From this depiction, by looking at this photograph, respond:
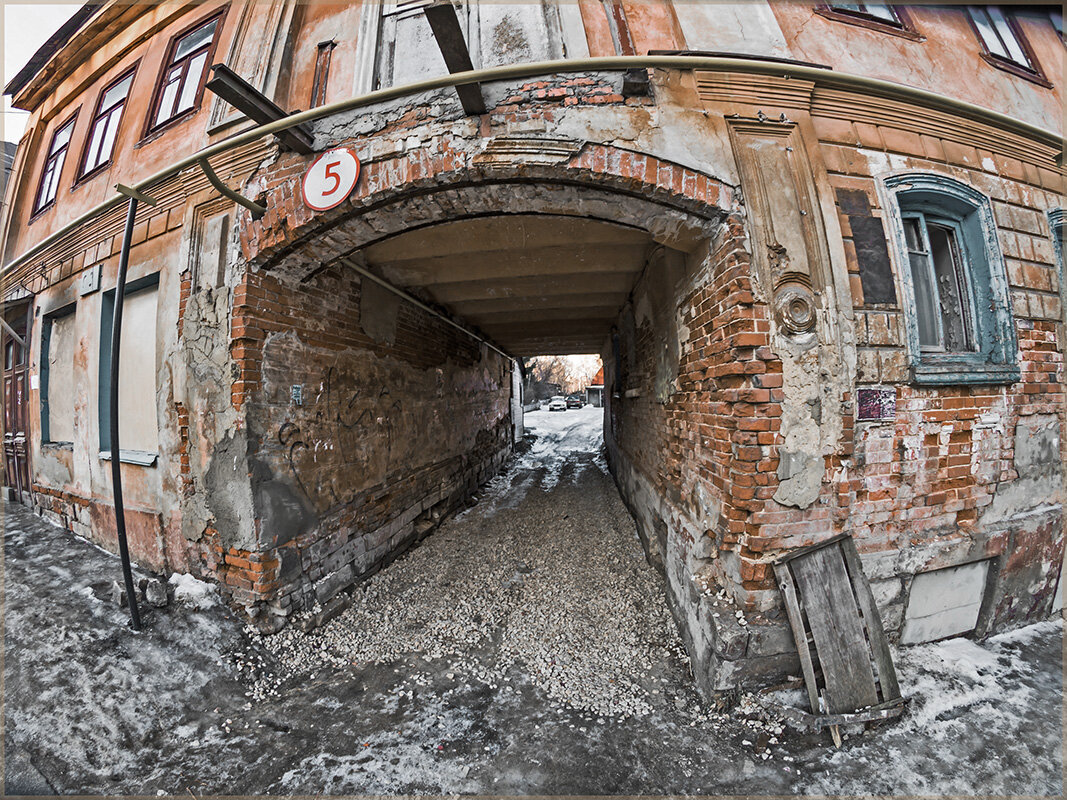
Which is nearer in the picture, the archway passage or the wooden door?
the archway passage

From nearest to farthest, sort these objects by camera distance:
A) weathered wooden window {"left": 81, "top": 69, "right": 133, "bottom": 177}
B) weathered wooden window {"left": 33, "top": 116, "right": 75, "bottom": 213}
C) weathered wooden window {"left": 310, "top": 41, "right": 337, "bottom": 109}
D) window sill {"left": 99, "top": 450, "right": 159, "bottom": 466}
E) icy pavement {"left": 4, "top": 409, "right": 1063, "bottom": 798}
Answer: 1. icy pavement {"left": 4, "top": 409, "right": 1063, "bottom": 798}
2. weathered wooden window {"left": 310, "top": 41, "right": 337, "bottom": 109}
3. window sill {"left": 99, "top": 450, "right": 159, "bottom": 466}
4. weathered wooden window {"left": 81, "top": 69, "right": 133, "bottom": 177}
5. weathered wooden window {"left": 33, "top": 116, "right": 75, "bottom": 213}

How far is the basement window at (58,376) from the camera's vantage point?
4.68 meters

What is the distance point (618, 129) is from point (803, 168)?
1.32m

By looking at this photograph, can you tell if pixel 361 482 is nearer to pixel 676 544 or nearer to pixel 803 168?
pixel 676 544

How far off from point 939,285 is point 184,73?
7752 millimetres

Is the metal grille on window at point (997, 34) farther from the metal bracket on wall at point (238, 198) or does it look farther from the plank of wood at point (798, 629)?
the metal bracket on wall at point (238, 198)

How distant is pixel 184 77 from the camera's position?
13.2 feet

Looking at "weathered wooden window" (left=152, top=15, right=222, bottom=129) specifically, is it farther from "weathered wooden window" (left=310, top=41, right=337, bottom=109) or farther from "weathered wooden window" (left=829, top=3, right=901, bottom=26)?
"weathered wooden window" (left=829, top=3, right=901, bottom=26)

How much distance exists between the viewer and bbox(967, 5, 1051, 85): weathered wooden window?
3.36 meters

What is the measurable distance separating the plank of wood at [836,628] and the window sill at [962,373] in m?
1.34

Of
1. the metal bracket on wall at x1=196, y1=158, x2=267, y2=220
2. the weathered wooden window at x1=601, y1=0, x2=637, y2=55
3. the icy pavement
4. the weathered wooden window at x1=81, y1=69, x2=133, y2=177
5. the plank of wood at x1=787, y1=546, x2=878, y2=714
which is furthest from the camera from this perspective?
the weathered wooden window at x1=81, y1=69, x2=133, y2=177

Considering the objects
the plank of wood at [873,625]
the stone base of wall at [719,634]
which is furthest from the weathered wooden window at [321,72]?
the plank of wood at [873,625]

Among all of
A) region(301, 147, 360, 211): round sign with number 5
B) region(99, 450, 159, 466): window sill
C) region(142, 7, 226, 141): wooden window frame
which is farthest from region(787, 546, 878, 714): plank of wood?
region(142, 7, 226, 141): wooden window frame

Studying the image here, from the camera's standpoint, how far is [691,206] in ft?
8.17
